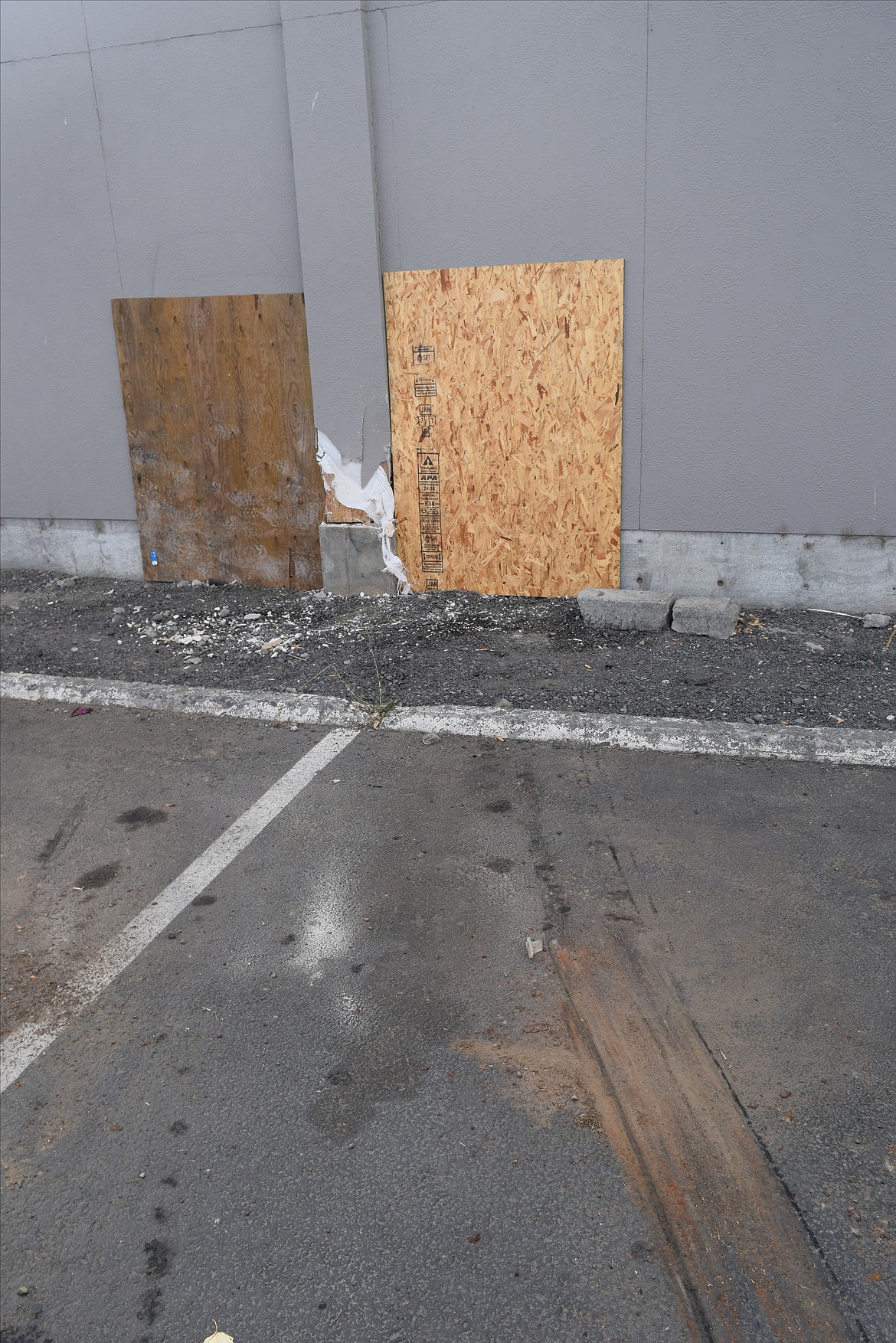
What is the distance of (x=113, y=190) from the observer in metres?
8.45

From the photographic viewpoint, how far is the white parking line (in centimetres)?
346

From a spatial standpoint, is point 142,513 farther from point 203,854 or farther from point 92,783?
point 203,854

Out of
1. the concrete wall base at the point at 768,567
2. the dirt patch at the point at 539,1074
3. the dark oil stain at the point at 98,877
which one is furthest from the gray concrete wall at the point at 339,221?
the dirt patch at the point at 539,1074

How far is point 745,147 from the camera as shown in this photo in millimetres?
6641

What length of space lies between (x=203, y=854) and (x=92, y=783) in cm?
122

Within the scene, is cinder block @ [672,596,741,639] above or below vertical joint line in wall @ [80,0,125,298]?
below

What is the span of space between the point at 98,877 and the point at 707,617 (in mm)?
4561

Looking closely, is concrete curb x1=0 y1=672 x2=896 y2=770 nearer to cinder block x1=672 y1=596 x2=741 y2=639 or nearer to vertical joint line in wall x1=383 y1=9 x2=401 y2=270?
cinder block x1=672 y1=596 x2=741 y2=639

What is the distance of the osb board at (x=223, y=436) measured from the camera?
328 inches

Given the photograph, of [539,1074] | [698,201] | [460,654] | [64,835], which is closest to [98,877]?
[64,835]

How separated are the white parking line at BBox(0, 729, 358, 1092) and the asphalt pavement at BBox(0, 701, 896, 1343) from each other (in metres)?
0.05

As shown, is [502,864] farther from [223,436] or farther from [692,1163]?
[223,436]

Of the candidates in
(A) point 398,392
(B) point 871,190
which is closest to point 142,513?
(A) point 398,392

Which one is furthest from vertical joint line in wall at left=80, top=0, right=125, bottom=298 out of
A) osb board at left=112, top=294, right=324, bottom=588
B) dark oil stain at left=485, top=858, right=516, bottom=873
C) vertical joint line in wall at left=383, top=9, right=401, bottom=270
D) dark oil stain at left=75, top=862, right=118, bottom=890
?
A: dark oil stain at left=485, top=858, right=516, bottom=873
